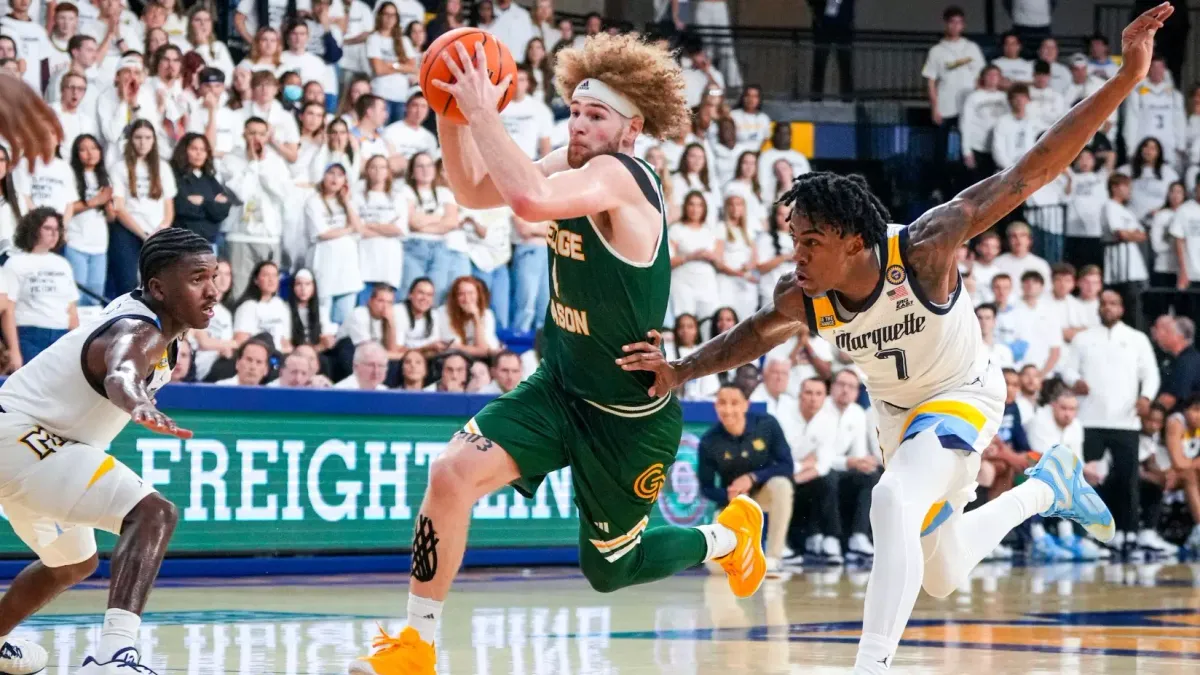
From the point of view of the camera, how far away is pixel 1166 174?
19.7 metres

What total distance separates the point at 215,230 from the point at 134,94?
1.27 m

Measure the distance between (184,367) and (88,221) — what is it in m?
1.48

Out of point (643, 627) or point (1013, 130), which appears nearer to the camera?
point (643, 627)

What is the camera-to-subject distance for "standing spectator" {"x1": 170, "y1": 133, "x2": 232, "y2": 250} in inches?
519

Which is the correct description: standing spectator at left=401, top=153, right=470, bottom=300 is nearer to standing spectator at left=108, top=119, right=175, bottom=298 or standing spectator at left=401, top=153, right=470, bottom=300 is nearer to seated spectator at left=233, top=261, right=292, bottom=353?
seated spectator at left=233, top=261, right=292, bottom=353

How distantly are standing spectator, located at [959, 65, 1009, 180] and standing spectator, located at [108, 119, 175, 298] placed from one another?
10525mm

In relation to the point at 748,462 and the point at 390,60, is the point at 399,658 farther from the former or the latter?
the point at 390,60

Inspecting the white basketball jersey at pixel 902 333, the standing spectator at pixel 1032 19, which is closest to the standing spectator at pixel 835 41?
the standing spectator at pixel 1032 19

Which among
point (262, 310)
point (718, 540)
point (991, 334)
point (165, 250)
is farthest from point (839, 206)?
point (991, 334)

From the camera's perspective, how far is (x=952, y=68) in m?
20.3

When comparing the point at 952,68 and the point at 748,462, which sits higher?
the point at 952,68

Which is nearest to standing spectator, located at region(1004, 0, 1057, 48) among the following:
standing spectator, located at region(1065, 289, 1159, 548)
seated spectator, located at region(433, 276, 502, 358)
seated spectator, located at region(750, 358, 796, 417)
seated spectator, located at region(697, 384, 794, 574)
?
standing spectator, located at region(1065, 289, 1159, 548)

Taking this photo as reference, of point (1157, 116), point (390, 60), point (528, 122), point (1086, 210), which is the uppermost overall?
point (1157, 116)

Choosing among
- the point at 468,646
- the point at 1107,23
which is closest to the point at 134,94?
the point at 468,646
